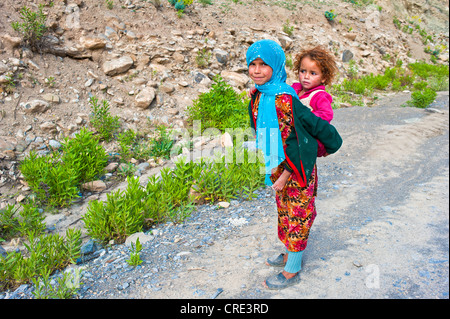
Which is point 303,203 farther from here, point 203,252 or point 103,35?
point 103,35

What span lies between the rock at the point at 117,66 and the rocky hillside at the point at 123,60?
22 millimetres

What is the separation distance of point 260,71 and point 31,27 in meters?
6.24

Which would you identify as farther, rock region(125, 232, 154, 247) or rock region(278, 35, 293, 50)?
rock region(278, 35, 293, 50)

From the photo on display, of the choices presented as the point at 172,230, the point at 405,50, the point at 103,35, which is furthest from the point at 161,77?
the point at 405,50

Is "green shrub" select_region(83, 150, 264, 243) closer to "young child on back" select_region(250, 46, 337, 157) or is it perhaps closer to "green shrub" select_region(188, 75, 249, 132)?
"green shrub" select_region(188, 75, 249, 132)

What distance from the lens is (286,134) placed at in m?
2.19

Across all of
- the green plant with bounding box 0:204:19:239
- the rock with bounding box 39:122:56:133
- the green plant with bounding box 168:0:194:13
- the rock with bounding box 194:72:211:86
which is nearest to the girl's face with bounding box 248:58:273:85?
the green plant with bounding box 0:204:19:239

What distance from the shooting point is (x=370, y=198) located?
403 cm

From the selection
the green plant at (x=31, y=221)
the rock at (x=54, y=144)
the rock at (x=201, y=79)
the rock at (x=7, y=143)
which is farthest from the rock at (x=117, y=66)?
the green plant at (x=31, y=221)

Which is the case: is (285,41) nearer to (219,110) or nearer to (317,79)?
(219,110)

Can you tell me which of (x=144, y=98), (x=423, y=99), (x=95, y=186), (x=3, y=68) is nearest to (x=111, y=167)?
(x=95, y=186)

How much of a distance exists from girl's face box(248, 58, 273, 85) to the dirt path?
62.2 inches

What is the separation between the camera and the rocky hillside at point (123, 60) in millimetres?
5809

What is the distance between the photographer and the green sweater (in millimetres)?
2070
